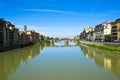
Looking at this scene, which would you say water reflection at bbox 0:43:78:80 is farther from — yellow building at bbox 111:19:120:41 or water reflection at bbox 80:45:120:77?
yellow building at bbox 111:19:120:41

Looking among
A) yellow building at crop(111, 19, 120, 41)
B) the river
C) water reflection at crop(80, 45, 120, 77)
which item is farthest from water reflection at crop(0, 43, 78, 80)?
yellow building at crop(111, 19, 120, 41)

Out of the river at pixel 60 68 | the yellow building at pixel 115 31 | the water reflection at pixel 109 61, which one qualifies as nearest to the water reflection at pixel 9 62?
the river at pixel 60 68

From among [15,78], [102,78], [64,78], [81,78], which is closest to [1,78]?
[15,78]

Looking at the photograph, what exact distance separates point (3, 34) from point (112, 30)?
41.6 meters

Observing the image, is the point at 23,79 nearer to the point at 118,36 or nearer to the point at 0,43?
the point at 0,43

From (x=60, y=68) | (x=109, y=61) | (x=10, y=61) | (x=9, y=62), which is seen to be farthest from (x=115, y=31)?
(x=60, y=68)

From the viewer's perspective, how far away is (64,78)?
20141 mm

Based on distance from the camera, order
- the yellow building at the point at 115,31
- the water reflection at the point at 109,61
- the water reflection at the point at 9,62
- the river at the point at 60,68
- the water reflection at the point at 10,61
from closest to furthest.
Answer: the river at the point at 60,68, the water reflection at the point at 9,62, the water reflection at the point at 10,61, the water reflection at the point at 109,61, the yellow building at the point at 115,31

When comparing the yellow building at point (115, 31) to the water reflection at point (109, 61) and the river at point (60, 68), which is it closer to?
the water reflection at point (109, 61)

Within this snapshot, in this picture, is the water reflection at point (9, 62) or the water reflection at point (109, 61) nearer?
the water reflection at point (9, 62)

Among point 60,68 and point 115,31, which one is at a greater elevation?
point 115,31

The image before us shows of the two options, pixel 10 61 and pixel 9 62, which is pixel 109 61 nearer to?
pixel 9 62

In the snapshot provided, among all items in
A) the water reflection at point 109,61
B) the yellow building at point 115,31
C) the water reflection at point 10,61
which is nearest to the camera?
the water reflection at point 10,61

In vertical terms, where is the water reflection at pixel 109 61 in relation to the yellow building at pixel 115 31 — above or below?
below
